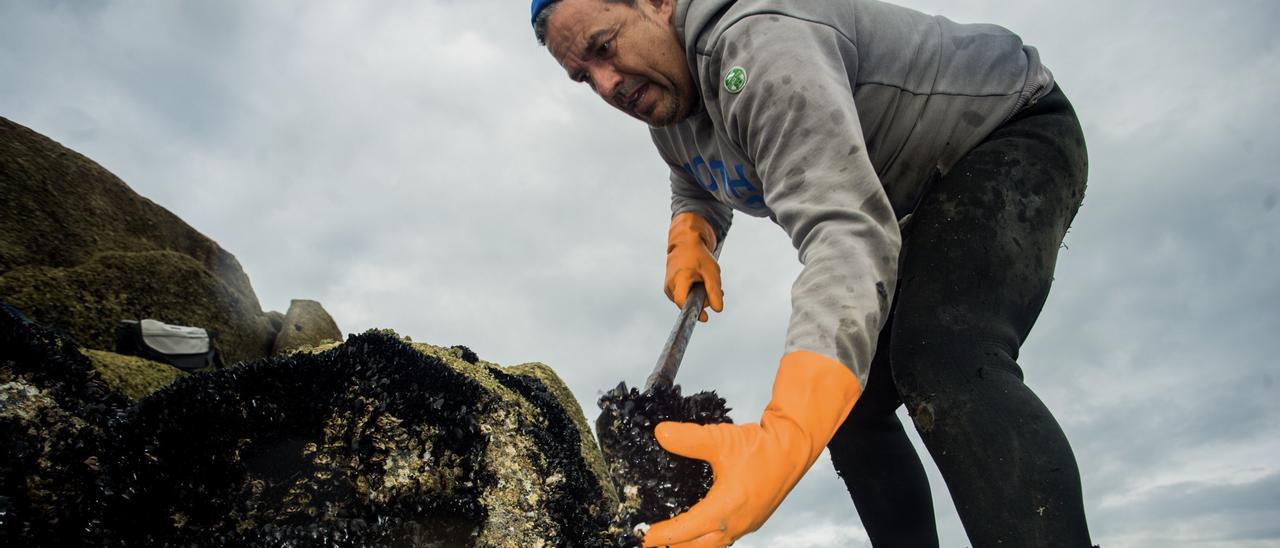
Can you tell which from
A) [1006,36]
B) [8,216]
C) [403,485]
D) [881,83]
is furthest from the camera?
[8,216]

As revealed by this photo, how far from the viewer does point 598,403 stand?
201 cm

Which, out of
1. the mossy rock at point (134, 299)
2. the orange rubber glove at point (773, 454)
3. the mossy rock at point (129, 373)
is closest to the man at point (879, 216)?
the orange rubber glove at point (773, 454)

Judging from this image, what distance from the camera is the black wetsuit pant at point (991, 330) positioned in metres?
1.53

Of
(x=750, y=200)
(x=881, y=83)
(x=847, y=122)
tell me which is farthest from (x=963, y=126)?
(x=750, y=200)

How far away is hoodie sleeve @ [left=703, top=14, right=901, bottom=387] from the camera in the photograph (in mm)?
1560

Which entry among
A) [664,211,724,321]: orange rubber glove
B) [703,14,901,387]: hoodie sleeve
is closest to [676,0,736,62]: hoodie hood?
[703,14,901,387]: hoodie sleeve

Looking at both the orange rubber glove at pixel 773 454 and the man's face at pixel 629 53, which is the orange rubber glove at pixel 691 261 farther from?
the orange rubber glove at pixel 773 454

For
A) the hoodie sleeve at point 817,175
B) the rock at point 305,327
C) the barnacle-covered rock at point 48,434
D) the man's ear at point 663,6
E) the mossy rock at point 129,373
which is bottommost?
the barnacle-covered rock at point 48,434

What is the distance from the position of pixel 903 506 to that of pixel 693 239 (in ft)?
4.63

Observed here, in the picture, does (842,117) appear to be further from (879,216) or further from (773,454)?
(773,454)

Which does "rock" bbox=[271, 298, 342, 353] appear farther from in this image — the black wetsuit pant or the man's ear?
the black wetsuit pant

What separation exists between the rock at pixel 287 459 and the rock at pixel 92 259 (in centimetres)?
177

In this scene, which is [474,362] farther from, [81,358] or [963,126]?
[963,126]

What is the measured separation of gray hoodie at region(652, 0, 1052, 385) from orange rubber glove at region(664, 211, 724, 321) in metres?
0.56
